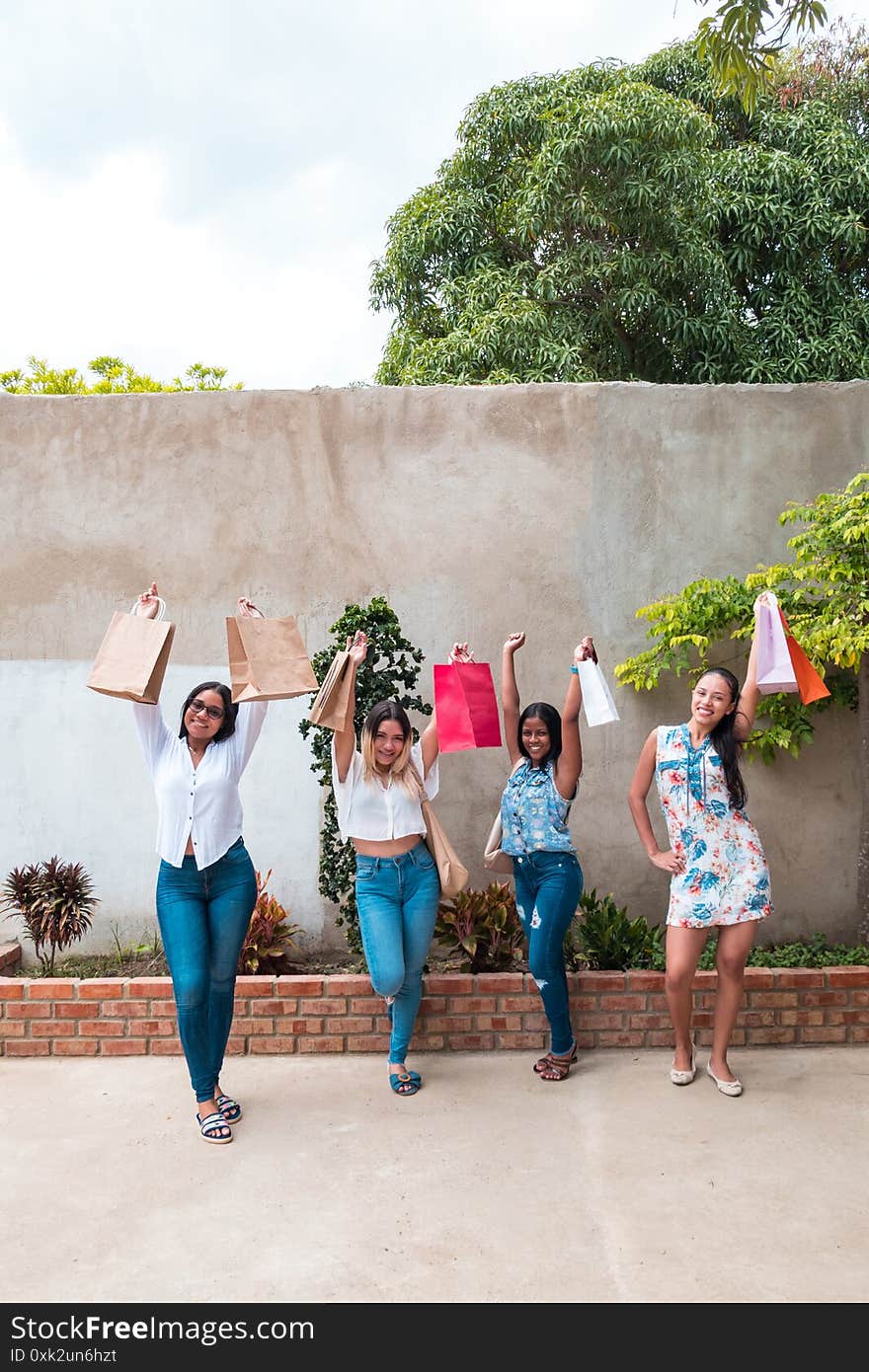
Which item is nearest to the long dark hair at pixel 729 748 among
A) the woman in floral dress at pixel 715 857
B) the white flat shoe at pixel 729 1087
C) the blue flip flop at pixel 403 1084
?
the woman in floral dress at pixel 715 857

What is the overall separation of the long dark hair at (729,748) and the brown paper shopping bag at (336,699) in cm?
142

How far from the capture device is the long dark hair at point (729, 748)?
4.17 m

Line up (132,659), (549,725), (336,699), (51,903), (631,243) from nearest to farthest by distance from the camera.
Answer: (132,659) → (336,699) → (549,725) → (51,903) → (631,243)

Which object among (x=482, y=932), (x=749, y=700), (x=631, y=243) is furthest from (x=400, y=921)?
(x=631, y=243)

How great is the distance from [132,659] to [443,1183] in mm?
→ 2136

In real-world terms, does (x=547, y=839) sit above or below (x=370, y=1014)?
above

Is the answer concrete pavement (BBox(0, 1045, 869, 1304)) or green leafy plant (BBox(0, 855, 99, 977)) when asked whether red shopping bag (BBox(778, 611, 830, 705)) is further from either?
green leafy plant (BBox(0, 855, 99, 977))

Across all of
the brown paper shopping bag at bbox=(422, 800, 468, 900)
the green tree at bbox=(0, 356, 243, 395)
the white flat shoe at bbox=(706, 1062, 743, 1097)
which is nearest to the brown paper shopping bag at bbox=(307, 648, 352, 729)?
the brown paper shopping bag at bbox=(422, 800, 468, 900)

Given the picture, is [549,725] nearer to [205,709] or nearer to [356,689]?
[356,689]

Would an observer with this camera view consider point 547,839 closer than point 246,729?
No

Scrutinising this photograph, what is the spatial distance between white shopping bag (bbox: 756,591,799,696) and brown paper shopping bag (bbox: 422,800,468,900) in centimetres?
143

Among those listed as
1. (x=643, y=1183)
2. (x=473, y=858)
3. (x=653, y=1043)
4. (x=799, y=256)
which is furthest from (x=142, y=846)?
(x=799, y=256)

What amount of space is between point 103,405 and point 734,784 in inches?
148

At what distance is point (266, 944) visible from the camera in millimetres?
4887
